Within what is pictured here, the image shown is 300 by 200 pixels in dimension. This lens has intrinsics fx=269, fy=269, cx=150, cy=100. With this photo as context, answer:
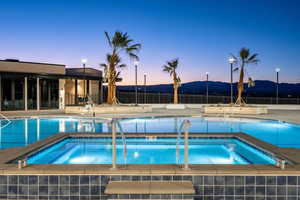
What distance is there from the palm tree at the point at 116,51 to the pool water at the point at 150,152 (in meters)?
10.4

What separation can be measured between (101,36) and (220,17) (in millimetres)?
10617

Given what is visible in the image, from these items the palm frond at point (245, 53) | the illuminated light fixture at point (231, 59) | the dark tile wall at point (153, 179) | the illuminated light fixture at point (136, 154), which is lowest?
the illuminated light fixture at point (136, 154)

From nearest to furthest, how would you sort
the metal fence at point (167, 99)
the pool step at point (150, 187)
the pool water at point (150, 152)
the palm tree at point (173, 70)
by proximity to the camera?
the pool step at point (150, 187)
the pool water at point (150, 152)
the palm tree at point (173, 70)
the metal fence at point (167, 99)

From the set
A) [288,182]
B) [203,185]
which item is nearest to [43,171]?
[203,185]

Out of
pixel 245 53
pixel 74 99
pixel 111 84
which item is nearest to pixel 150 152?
pixel 111 84

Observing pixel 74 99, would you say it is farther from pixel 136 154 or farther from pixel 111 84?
pixel 136 154

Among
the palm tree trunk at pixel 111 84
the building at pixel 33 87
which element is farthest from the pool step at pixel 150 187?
the building at pixel 33 87

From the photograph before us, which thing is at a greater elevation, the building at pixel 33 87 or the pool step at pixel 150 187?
the building at pixel 33 87

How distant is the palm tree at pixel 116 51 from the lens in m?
17.3

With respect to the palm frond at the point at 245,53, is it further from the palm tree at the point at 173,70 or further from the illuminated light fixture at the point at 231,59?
the palm tree at the point at 173,70

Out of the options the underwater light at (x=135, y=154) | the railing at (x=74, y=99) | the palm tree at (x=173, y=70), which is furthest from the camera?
the palm tree at (x=173, y=70)

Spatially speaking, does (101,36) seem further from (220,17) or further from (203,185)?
(203,185)

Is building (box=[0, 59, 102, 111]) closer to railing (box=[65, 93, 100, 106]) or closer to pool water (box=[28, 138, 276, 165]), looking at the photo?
railing (box=[65, 93, 100, 106])

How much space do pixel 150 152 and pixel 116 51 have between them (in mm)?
12187
